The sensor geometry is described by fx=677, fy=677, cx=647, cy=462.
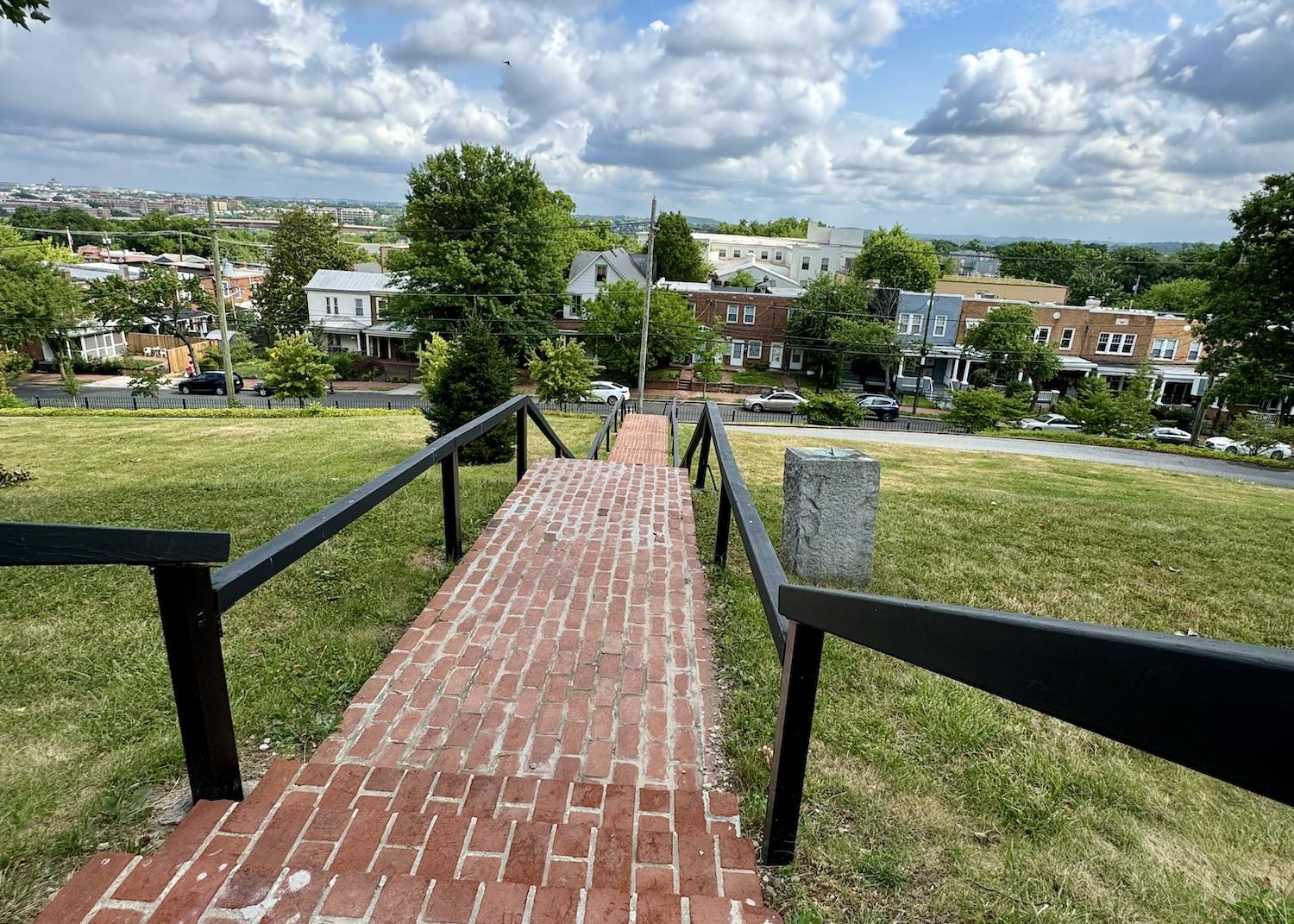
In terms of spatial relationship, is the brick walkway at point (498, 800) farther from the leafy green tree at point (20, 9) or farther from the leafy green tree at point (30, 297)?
the leafy green tree at point (30, 297)

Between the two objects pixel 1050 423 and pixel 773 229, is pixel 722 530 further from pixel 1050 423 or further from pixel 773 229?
pixel 773 229

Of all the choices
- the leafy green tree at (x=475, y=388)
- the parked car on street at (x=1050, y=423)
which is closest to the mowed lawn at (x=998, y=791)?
the leafy green tree at (x=475, y=388)

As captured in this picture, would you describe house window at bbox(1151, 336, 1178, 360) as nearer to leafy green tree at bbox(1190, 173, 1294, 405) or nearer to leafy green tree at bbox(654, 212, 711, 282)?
leafy green tree at bbox(1190, 173, 1294, 405)

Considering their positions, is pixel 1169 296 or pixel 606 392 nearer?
pixel 606 392

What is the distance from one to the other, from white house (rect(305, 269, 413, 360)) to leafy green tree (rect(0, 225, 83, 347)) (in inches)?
519

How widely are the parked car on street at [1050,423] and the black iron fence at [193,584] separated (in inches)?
1310

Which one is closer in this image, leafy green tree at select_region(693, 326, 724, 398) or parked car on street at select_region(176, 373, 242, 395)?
parked car on street at select_region(176, 373, 242, 395)

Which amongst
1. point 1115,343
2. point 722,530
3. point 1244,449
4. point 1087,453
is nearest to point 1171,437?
point 1244,449

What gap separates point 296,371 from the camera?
27.7 metres

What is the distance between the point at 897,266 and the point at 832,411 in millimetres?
27375

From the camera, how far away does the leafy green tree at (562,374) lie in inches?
1040

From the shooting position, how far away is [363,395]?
36812mm

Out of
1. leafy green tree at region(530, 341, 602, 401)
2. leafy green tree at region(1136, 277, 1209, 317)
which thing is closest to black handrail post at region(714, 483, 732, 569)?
leafy green tree at region(530, 341, 602, 401)

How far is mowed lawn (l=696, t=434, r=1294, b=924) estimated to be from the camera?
2.10 meters
